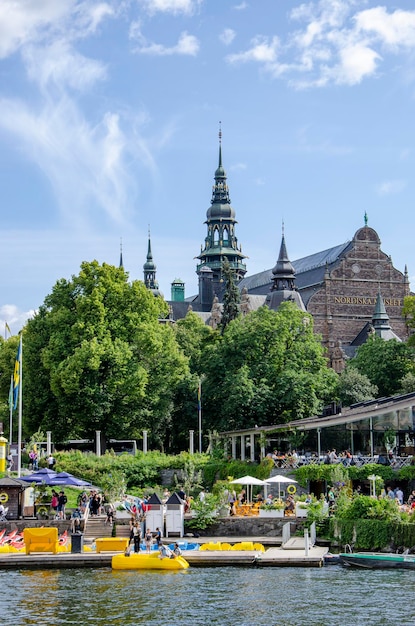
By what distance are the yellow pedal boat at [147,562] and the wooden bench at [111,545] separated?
279 cm

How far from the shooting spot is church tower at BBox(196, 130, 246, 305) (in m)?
145

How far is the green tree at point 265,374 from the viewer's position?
6562cm

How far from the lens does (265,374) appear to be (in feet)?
221

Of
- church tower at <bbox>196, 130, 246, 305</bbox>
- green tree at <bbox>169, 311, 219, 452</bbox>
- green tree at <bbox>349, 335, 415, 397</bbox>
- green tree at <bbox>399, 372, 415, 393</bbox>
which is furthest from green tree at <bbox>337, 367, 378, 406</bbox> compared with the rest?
church tower at <bbox>196, 130, 246, 305</bbox>

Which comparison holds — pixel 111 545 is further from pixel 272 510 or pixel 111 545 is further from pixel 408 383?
pixel 408 383

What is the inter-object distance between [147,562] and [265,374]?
32622 mm

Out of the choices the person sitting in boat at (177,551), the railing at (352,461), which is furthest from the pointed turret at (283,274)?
the person sitting in boat at (177,551)

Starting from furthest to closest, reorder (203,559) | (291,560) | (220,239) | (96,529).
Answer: (220,239) → (96,529) → (203,559) → (291,560)

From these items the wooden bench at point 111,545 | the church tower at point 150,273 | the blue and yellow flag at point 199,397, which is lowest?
the wooden bench at point 111,545

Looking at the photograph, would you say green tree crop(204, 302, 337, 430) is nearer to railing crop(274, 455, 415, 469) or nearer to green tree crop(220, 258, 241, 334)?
railing crop(274, 455, 415, 469)

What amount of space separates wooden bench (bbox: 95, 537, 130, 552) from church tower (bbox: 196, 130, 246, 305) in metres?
104

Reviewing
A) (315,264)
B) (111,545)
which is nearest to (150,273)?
(315,264)

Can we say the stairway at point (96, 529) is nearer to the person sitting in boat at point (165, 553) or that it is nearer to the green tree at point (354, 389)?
the person sitting in boat at point (165, 553)

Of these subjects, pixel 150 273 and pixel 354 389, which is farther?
pixel 150 273
